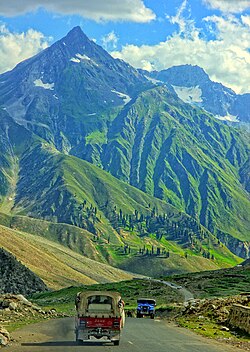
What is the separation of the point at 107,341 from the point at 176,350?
4.61m

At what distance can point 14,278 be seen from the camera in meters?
146

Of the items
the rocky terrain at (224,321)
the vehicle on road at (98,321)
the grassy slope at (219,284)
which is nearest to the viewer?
the vehicle on road at (98,321)

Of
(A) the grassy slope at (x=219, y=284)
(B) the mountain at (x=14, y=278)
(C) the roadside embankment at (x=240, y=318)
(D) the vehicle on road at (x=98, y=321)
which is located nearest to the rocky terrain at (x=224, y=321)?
(C) the roadside embankment at (x=240, y=318)

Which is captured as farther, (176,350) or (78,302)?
(78,302)

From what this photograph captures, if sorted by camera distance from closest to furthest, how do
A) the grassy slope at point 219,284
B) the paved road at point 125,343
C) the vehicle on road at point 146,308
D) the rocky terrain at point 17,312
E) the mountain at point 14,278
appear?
the paved road at point 125,343, the rocky terrain at point 17,312, the vehicle on road at point 146,308, the grassy slope at point 219,284, the mountain at point 14,278

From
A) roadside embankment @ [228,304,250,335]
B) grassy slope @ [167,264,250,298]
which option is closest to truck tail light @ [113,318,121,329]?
roadside embankment @ [228,304,250,335]

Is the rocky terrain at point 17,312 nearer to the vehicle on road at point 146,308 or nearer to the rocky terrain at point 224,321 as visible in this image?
the vehicle on road at point 146,308

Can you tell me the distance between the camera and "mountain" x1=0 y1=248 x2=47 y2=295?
14055 centimetres

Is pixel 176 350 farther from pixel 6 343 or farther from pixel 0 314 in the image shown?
pixel 0 314

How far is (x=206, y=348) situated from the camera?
3491cm

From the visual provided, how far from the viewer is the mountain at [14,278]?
14055cm

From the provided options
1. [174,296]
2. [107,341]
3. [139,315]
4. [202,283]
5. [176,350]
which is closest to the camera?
[176,350]

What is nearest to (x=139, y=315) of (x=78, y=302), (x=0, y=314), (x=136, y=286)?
(x=0, y=314)

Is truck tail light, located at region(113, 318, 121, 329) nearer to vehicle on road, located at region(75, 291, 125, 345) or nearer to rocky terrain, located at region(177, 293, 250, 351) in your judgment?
vehicle on road, located at region(75, 291, 125, 345)
